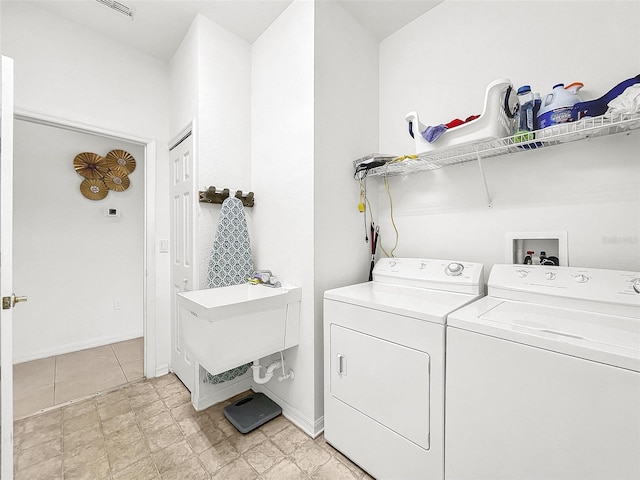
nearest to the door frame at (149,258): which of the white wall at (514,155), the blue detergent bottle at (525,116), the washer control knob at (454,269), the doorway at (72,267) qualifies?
the doorway at (72,267)

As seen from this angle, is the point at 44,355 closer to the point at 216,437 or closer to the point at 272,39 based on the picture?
the point at 216,437

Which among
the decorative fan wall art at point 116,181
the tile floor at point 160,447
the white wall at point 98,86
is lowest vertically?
the tile floor at point 160,447

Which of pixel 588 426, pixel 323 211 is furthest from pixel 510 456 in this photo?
pixel 323 211

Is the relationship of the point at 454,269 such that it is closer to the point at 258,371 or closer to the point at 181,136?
the point at 258,371

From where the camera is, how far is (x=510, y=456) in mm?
932

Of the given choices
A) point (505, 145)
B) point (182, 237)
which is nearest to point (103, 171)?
point (182, 237)

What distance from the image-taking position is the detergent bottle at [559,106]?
47.2 inches

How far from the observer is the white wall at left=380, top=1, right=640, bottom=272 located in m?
1.25

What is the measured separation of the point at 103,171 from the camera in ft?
9.98

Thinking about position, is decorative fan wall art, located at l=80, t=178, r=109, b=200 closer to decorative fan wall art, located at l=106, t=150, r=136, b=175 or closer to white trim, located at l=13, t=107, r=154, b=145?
decorative fan wall art, located at l=106, t=150, r=136, b=175

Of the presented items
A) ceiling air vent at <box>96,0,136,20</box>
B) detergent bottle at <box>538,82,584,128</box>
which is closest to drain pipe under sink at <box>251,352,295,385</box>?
detergent bottle at <box>538,82,584,128</box>

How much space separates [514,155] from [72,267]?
401 cm

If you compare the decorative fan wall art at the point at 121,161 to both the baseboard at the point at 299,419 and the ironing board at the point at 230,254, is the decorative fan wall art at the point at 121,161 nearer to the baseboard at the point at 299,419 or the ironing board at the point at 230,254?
the ironing board at the point at 230,254

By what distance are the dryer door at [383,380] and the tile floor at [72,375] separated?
1920 mm
